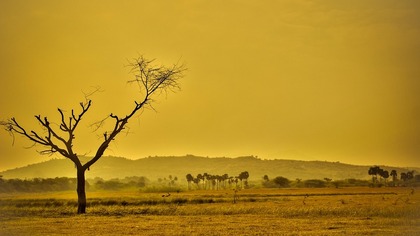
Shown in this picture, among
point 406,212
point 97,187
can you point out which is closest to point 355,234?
point 406,212

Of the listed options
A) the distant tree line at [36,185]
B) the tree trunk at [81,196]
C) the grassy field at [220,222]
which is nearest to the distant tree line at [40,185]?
the distant tree line at [36,185]

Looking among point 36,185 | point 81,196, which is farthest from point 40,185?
point 81,196

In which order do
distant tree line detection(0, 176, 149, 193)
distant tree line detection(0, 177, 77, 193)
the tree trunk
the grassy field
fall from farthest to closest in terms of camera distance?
distant tree line detection(0, 176, 149, 193)
distant tree line detection(0, 177, 77, 193)
the tree trunk
the grassy field

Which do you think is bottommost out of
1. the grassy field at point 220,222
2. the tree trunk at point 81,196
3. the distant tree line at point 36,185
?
the grassy field at point 220,222

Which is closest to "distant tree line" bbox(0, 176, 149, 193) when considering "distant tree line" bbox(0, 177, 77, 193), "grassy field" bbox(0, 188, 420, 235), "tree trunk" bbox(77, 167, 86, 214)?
"distant tree line" bbox(0, 177, 77, 193)

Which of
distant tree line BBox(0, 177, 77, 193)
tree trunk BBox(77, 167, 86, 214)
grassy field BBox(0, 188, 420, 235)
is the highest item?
distant tree line BBox(0, 177, 77, 193)

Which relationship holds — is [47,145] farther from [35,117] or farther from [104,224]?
[104,224]

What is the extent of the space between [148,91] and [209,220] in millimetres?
11153

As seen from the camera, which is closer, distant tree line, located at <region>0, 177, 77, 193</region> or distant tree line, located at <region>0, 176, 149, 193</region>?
distant tree line, located at <region>0, 177, 77, 193</region>

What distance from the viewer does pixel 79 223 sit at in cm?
3356

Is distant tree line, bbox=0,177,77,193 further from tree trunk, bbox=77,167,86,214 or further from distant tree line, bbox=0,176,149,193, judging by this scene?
tree trunk, bbox=77,167,86,214

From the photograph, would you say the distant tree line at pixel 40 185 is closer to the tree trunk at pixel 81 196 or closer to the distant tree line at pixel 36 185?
the distant tree line at pixel 36 185

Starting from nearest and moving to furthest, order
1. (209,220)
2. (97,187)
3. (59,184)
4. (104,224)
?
1. (104,224)
2. (209,220)
3. (59,184)
4. (97,187)

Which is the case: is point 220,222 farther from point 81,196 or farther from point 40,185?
point 40,185
